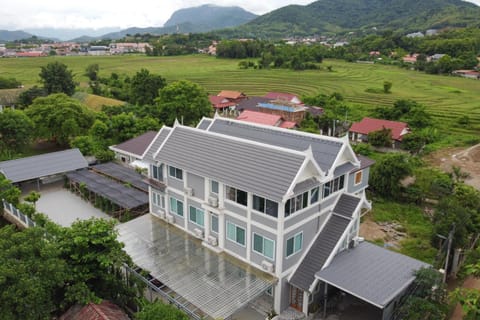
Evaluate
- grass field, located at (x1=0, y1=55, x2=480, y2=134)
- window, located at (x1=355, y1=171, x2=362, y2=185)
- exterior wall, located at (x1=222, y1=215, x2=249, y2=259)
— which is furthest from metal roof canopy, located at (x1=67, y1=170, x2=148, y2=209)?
grass field, located at (x1=0, y1=55, x2=480, y2=134)

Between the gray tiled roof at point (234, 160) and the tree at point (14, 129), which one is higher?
the gray tiled roof at point (234, 160)

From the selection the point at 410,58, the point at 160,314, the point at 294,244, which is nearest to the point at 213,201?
the point at 294,244

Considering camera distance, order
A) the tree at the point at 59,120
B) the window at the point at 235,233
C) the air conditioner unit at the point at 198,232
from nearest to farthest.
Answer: the window at the point at 235,233, the air conditioner unit at the point at 198,232, the tree at the point at 59,120

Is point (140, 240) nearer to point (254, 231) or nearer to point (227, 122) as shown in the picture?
point (254, 231)

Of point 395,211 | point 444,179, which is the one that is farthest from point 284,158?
point 444,179

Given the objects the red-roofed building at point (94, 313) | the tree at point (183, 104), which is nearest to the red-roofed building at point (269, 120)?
the tree at point (183, 104)

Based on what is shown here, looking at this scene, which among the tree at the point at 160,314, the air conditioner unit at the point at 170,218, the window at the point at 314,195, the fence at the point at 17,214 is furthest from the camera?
the fence at the point at 17,214

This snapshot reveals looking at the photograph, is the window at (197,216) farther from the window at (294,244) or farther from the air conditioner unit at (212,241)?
the window at (294,244)
